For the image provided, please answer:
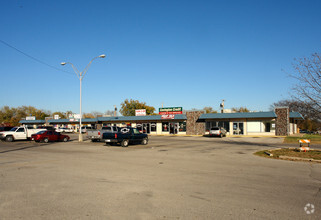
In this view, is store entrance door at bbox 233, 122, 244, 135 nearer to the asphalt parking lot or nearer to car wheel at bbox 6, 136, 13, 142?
the asphalt parking lot

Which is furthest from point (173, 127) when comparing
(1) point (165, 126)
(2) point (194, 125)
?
(2) point (194, 125)

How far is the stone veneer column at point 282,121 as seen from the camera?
38.6 meters

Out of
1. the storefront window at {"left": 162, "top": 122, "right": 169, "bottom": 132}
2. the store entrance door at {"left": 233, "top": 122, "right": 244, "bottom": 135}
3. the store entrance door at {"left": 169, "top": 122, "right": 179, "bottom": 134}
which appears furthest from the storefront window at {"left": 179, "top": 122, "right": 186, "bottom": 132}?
the store entrance door at {"left": 233, "top": 122, "right": 244, "bottom": 135}

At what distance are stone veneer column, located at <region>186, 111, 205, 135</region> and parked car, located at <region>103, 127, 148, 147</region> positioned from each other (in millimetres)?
22211

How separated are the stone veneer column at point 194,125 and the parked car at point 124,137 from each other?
2221 centimetres

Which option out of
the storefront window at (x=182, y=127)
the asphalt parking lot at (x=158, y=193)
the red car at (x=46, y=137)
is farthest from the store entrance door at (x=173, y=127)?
the asphalt parking lot at (x=158, y=193)

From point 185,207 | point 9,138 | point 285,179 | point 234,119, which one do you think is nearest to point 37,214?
point 185,207

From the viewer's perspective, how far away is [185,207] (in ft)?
19.2

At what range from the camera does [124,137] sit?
2238cm

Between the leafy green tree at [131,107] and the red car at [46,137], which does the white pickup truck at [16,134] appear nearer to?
the red car at [46,137]

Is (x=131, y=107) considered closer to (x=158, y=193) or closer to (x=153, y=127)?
(x=153, y=127)

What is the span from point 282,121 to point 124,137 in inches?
1112

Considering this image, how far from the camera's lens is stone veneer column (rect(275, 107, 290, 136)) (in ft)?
127

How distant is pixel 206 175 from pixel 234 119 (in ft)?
114
